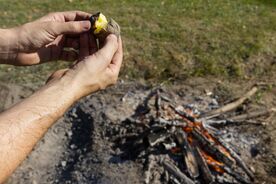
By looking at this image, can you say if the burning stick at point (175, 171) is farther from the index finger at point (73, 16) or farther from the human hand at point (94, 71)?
the index finger at point (73, 16)

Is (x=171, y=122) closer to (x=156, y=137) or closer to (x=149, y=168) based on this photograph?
(x=156, y=137)

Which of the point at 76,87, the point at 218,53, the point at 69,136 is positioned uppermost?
the point at 76,87

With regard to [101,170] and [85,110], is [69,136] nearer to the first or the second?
[85,110]

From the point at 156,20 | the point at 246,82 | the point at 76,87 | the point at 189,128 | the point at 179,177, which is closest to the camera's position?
the point at 76,87

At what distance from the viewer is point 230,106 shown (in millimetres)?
5223

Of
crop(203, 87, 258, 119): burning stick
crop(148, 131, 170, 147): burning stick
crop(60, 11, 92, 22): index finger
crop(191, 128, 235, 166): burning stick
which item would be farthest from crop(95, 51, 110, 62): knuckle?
crop(203, 87, 258, 119): burning stick

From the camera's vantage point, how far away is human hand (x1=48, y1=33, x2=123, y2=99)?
2.85 m

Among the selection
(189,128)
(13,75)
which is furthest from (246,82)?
(13,75)

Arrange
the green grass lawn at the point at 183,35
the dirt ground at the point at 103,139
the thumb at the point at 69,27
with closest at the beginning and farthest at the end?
the thumb at the point at 69,27 → the dirt ground at the point at 103,139 → the green grass lawn at the point at 183,35

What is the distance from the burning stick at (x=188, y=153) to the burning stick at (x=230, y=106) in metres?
0.59

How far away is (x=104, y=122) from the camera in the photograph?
16.2 feet

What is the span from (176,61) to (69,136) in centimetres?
198

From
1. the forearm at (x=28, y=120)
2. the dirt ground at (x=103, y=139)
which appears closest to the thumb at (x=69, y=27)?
the forearm at (x=28, y=120)

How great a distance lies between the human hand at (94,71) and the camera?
2.85 metres
